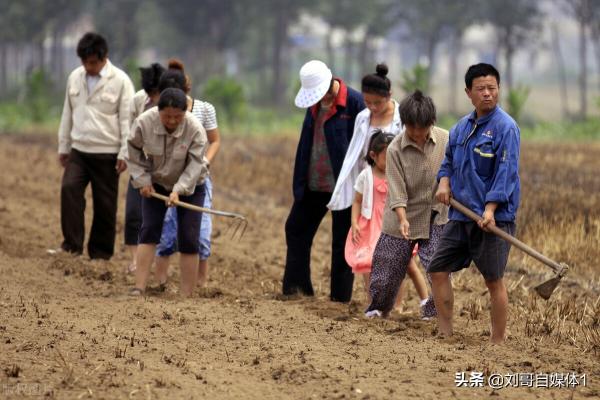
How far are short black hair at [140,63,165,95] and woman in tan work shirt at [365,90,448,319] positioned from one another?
2.47 m

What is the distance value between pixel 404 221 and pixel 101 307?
2.01m

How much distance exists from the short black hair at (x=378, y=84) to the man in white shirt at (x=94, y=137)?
2.77m

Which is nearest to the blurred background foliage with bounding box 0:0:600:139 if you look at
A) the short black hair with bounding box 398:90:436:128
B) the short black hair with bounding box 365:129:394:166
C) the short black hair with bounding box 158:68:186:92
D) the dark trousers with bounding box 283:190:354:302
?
the short black hair with bounding box 158:68:186:92

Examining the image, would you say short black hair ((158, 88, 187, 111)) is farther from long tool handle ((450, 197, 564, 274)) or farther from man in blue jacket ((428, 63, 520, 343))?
long tool handle ((450, 197, 564, 274))

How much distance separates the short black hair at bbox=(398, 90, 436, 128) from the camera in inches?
272

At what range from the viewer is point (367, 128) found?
25.9 feet

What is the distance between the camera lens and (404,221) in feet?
23.2

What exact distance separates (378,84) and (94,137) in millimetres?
3130

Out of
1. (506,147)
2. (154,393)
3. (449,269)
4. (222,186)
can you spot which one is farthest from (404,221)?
(222,186)

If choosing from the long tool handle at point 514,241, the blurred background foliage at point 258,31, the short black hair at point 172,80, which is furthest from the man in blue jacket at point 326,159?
the blurred background foliage at point 258,31

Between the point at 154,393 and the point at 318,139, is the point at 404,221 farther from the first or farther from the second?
the point at 154,393

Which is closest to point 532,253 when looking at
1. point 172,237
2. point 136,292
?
point 136,292

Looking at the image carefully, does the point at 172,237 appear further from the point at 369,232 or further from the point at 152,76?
the point at 369,232

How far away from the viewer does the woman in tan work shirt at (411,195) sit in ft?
22.9
